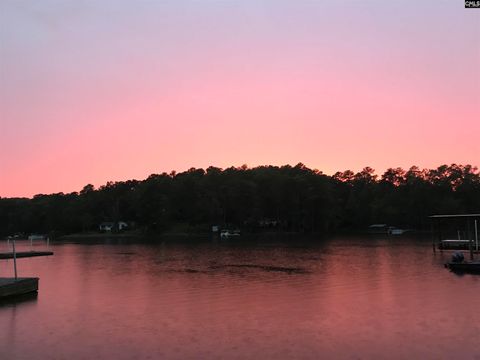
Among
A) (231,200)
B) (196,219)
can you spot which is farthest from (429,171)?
(196,219)

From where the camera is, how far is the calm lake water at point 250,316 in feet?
57.2

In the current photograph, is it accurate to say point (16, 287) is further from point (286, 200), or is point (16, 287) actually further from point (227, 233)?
point (286, 200)

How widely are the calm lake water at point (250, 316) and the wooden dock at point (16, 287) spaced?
993 millimetres

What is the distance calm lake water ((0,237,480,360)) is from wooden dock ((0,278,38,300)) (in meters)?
0.99

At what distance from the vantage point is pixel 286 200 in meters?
146

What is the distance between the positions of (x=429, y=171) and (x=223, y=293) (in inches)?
5284


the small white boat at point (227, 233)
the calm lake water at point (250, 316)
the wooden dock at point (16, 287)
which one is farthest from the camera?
the small white boat at point (227, 233)

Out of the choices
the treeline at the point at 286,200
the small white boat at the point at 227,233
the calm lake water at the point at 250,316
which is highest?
the treeline at the point at 286,200

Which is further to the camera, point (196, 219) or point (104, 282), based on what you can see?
point (196, 219)

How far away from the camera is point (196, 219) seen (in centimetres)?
14938

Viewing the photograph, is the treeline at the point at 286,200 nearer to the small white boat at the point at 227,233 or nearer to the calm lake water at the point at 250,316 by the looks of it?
the small white boat at the point at 227,233

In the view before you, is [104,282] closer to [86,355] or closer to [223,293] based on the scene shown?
[223,293]

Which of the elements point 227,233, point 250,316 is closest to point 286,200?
point 227,233

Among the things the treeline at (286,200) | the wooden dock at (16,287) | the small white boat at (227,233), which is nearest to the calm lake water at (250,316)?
the wooden dock at (16,287)
